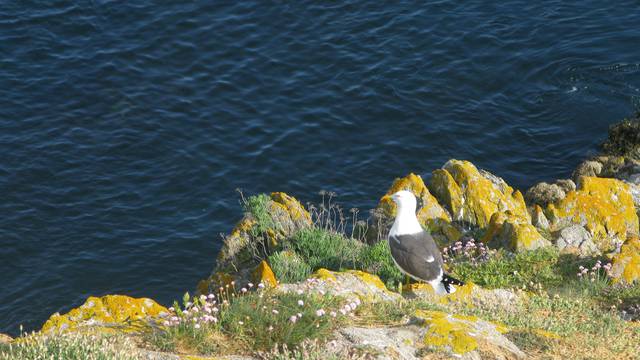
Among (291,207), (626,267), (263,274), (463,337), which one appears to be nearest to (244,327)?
(463,337)

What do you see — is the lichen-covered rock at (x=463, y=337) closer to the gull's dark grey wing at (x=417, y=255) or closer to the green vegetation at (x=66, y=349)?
the gull's dark grey wing at (x=417, y=255)

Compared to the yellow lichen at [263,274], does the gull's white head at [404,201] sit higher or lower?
higher

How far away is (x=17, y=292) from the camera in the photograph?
771 inches

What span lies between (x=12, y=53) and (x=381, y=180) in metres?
12.1

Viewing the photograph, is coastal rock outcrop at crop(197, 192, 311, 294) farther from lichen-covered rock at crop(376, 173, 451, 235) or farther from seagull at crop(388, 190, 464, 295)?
seagull at crop(388, 190, 464, 295)

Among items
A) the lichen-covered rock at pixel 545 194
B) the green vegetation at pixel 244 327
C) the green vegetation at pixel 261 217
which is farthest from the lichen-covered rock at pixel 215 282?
the lichen-covered rock at pixel 545 194

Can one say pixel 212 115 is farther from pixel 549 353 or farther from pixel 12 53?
pixel 549 353

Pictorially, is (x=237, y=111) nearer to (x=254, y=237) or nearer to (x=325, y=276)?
(x=254, y=237)

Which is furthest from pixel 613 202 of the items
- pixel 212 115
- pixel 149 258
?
pixel 212 115

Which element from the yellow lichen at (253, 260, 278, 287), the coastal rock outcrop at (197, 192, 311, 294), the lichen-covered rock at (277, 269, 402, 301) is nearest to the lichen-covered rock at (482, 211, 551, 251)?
the coastal rock outcrop at (197, 192, 311, 294)

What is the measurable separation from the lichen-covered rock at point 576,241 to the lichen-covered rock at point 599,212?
2.15ft

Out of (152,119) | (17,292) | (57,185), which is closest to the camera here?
(17,292)

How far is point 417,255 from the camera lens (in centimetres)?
1231

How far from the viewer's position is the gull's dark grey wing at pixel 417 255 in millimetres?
12242
